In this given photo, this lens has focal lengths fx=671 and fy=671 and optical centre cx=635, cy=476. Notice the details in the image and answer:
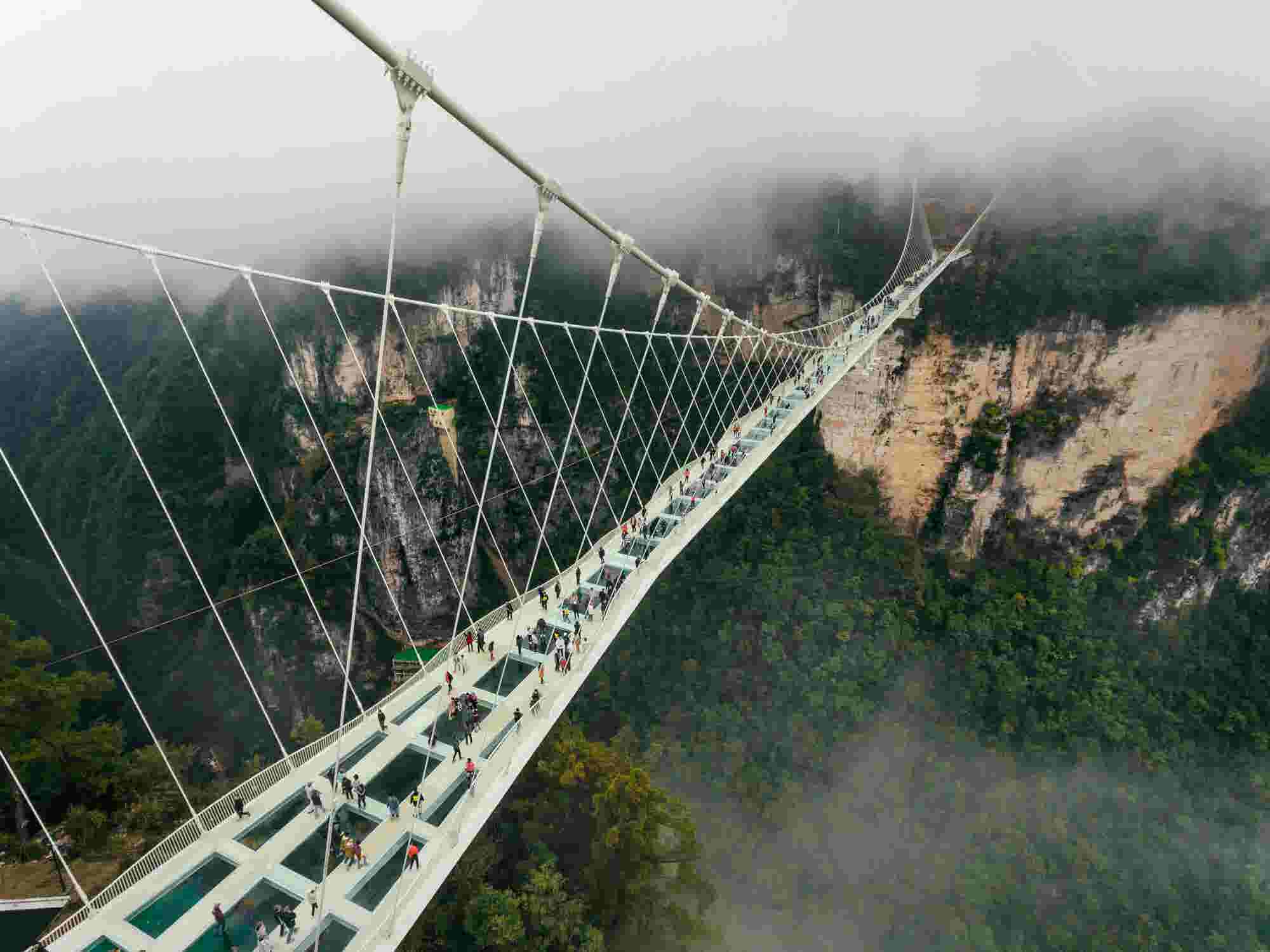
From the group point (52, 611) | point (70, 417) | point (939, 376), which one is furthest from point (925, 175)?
point (70, 417)

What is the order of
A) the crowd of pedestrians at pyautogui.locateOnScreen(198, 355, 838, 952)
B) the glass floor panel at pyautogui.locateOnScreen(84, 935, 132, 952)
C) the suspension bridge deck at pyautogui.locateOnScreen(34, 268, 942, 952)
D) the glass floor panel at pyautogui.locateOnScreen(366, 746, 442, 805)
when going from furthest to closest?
the glass floor panel at pyautogui.locateOnScreen(366, 746, 442, 805) → the crowd of pedestrians at pyautogui.locateOnScreen(198, 355, 838, 952) → the suspension bridge deck at pyautogui.locateOnScreen(34, 268, 942, 952) → the glass floor panel at pyautogui.locateOnScreen(84, 935, 132, 952)

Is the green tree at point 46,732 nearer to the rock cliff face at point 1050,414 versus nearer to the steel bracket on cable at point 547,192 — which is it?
the steel bracket on cable at point 547,192

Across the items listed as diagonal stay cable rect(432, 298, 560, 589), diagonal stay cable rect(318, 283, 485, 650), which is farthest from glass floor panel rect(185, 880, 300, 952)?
diagonal stay cable rect(432, 298, 560, 589)

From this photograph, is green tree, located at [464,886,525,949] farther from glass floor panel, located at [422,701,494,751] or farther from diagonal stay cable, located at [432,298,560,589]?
diagonal stay cable, located at [432,298,560,589]

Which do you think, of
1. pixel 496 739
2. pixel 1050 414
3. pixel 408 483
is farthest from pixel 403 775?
pixel 1050 414

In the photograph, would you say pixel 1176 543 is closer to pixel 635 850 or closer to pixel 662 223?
pixel 635 850

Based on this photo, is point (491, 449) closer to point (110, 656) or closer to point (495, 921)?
point (495, 921)
